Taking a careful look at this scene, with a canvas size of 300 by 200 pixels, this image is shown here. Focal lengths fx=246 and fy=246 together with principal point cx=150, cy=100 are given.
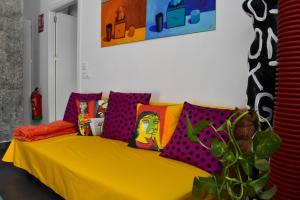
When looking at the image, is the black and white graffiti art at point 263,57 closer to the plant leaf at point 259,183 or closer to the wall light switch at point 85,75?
the plant leaf at point 259,183

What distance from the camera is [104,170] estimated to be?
1549 millimetres

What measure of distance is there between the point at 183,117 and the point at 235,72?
530mm

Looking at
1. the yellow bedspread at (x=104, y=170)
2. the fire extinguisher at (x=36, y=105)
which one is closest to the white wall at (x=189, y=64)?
the yellow bedspread at (x=104, y=170)

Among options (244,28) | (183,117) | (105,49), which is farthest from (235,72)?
(105,49)

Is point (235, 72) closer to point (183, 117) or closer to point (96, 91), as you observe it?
point (183, 117)

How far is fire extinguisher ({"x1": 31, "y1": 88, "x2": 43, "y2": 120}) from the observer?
441 cm

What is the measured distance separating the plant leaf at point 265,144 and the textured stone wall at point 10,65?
409cm

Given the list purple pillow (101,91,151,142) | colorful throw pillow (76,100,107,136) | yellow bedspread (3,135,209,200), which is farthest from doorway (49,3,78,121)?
purple pillow (101,91,151,142)

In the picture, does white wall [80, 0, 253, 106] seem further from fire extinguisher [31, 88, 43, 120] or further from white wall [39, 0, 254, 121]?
fire extinguisher [31, 88, 43, 120]

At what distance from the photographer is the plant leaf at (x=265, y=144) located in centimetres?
77

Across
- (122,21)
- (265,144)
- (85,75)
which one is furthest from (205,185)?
(85,75)

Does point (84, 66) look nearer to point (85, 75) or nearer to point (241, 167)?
point (85, 75)

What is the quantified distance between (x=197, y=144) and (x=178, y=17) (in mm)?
1206

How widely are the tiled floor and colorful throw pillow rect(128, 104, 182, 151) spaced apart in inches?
34.5
